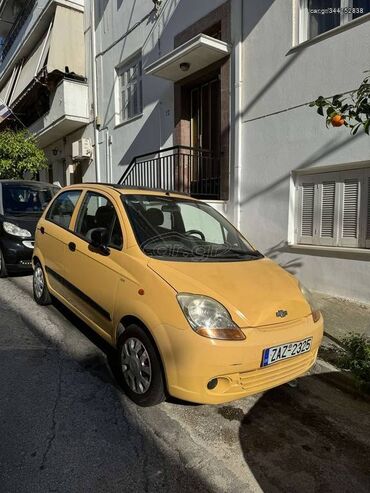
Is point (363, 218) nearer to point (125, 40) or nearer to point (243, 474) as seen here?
point (243, 474)

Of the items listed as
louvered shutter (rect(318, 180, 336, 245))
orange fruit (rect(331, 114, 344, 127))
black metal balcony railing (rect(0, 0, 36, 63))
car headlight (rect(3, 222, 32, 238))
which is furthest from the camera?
black metal balcony railing (rect(0, 0, 36, 63))

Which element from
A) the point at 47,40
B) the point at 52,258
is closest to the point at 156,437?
the point at 52,258

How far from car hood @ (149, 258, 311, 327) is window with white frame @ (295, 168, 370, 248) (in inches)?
122

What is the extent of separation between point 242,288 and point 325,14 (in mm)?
5628

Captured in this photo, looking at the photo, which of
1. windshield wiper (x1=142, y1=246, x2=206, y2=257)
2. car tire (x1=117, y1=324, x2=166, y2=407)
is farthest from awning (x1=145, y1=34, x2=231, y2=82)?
car tire (x1=117, y1=324, x2=166, y2=407)

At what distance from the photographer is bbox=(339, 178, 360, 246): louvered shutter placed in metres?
5.99

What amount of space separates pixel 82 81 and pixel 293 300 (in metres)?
13.4

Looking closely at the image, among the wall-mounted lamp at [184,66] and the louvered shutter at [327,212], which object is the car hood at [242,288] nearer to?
the louvered shutter at [327,212]

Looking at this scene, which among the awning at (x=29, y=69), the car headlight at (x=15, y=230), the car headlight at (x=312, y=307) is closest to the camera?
the car headlight at (x=312, y=307)

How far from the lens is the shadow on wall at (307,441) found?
233 cm

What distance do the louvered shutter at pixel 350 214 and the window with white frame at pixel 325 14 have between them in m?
2.48

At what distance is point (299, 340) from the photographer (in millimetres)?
2891

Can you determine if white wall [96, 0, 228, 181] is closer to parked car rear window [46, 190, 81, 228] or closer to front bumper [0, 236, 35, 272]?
front bumper [0, 236, 35, 272]

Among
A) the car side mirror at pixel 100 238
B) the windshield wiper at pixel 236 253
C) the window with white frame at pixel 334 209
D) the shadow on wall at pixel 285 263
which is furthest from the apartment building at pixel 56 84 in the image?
the windshield wiper at pixel 236 253
